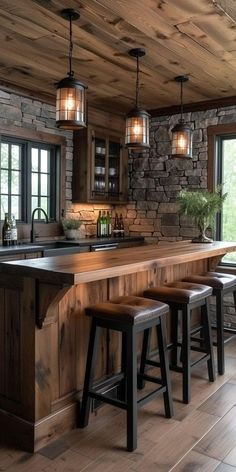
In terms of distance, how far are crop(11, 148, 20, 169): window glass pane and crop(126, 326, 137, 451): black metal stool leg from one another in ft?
9.66

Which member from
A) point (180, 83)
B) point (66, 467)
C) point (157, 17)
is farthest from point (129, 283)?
point (180, 83)

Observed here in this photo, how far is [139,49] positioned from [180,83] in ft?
3.33

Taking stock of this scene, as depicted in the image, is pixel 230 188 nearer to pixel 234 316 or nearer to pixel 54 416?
pixel 234 316

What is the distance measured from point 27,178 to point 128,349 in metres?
2.96

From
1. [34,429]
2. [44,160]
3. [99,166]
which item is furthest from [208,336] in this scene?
[44,160]

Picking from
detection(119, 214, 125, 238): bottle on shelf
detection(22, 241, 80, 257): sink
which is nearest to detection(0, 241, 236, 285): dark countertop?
detection(22, 241, 80, 257): sink

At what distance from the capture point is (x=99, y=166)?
538 centimetres

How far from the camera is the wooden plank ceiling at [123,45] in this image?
2771 millimetres

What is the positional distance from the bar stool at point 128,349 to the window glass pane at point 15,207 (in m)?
2.36

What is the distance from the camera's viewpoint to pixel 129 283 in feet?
10.2

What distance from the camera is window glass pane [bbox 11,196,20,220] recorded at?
4711 millimetres

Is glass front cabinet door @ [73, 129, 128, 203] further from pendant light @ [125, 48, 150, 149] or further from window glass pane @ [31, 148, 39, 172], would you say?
pendant light @ [125, 48, 150, 149]

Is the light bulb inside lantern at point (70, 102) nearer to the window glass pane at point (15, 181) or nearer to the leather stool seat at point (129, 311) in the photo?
the leather stool seat at point (129, 311)

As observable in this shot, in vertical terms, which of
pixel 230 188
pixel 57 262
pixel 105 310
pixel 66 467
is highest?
pixel 230 188
